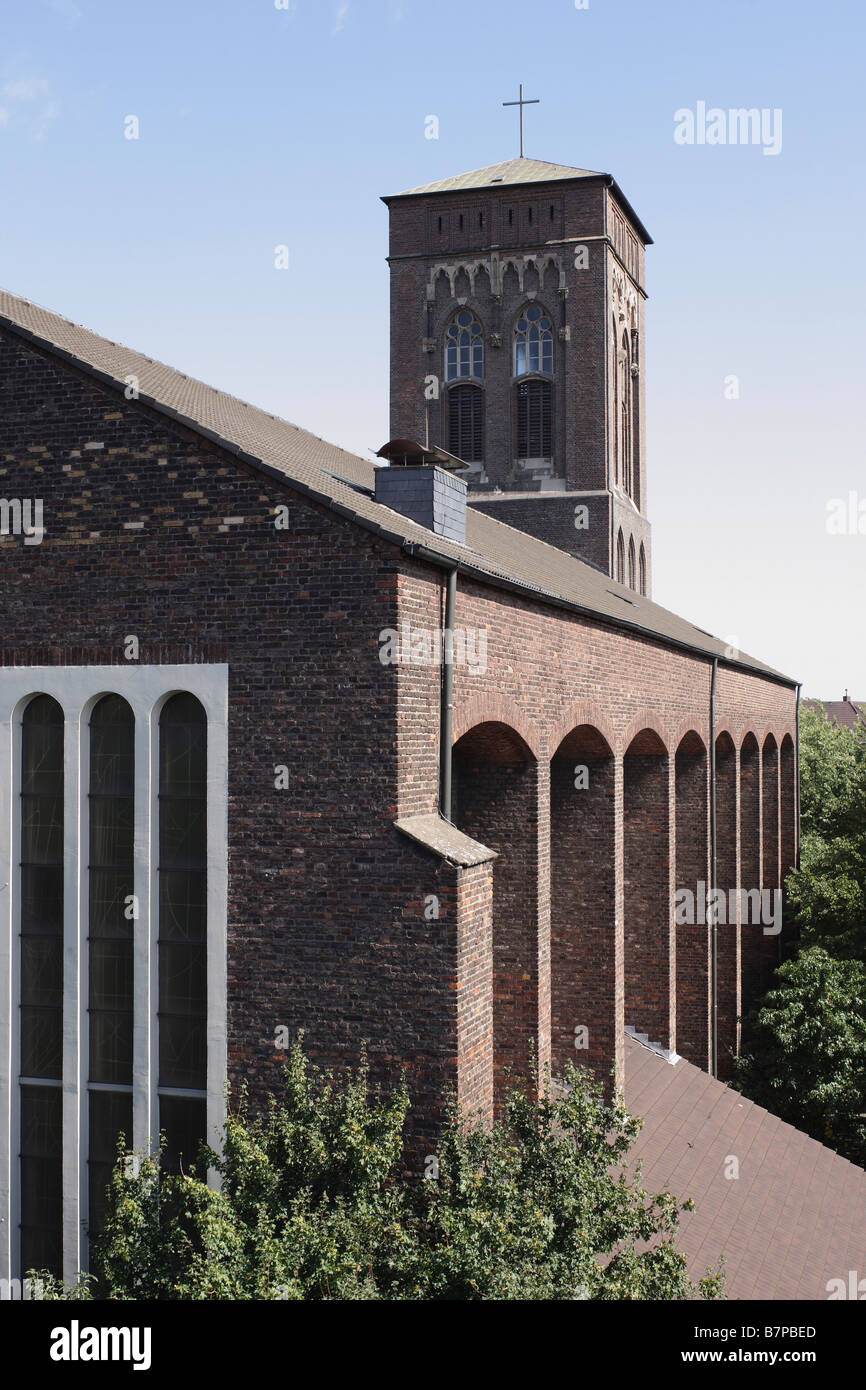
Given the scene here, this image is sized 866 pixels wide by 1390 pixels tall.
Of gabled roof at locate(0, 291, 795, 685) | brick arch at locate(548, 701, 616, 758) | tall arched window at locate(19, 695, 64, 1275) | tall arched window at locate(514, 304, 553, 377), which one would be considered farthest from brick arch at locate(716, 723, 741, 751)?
tall arched window at locate(19, 695, 64, 1275)

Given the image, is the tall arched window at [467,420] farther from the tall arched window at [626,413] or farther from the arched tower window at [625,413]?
the tall arched window at [626,413]

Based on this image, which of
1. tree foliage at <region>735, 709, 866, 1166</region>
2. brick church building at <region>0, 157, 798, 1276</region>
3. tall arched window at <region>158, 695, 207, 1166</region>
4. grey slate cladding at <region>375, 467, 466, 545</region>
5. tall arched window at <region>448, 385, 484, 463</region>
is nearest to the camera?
brick church building at <region>0, 157, 798, 1276</region>

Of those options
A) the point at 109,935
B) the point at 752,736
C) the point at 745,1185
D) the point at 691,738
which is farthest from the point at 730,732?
the point at 109,935

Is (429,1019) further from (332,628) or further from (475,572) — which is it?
(475,572)

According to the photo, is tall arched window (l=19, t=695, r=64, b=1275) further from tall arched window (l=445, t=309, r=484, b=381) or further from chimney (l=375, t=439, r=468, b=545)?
tall arched window (l=445, t=309, r=484, b=381)

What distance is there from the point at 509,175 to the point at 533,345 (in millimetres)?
5541

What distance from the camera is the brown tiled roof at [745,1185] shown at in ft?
46.5

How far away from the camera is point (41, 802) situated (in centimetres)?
1164

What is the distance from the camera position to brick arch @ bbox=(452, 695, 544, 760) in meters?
11.8

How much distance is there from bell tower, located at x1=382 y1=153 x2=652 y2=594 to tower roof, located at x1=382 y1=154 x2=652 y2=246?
7cm

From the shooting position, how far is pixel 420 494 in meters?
14.5

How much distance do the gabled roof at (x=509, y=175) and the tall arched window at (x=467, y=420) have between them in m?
6.09

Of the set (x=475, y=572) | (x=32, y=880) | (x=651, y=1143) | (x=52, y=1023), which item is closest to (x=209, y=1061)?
(x=52, y=1023)

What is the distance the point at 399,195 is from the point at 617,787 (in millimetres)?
25688
